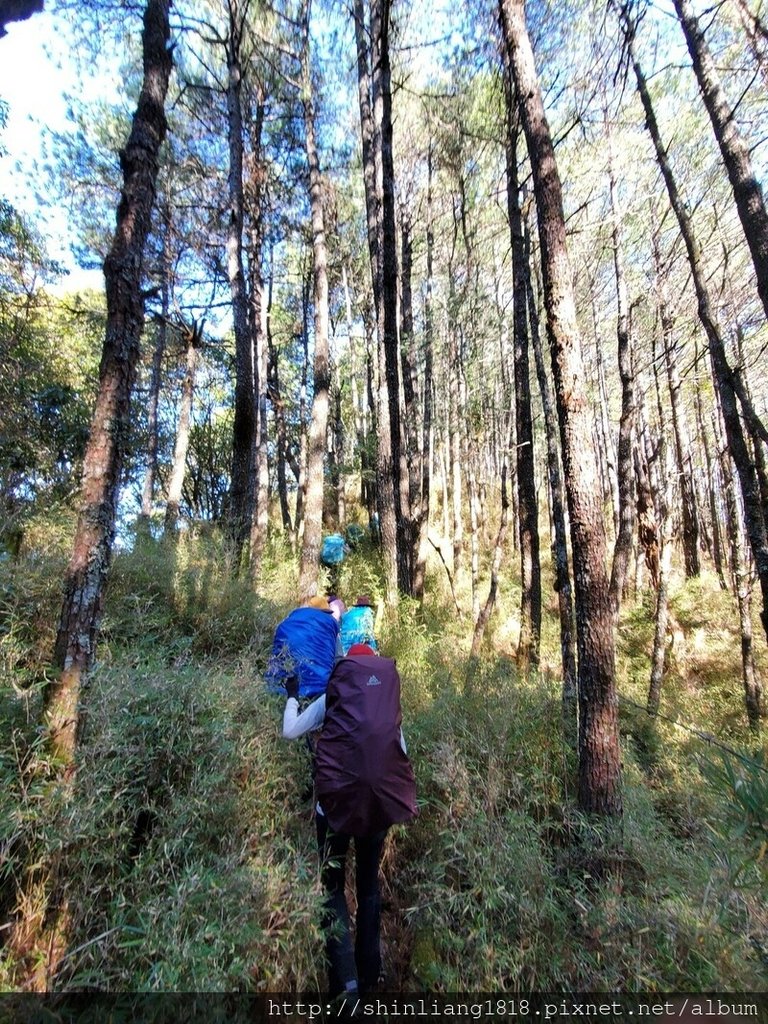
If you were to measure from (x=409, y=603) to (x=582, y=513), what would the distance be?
13.4ft

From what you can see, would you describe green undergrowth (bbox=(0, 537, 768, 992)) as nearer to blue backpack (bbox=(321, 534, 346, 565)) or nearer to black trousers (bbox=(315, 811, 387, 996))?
black trousers (bbox=(315, 811, 387, 996))

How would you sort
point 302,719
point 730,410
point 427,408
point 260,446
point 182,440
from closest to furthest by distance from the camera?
point 302,719 < point 730,410 < point 260,446 < point 182,440 < point 427,408

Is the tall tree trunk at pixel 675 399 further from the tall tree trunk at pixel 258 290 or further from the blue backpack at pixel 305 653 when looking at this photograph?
the tall tree trunk at pixel 258 290

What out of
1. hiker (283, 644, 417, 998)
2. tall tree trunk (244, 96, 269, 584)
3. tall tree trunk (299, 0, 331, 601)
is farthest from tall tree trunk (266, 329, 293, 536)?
hiker (283, 644, 417, 998)

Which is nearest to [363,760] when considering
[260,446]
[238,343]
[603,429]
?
[238,343]

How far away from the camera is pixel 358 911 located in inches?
102

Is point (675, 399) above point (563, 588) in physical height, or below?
above

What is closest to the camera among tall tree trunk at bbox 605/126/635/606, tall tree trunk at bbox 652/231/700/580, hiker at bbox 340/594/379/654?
hiker at bbox 340/594/379/654

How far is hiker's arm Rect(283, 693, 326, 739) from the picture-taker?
282 cm

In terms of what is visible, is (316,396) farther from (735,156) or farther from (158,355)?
(158,355)

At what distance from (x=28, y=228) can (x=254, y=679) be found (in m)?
11.8

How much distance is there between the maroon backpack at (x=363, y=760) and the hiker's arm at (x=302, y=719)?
30cm

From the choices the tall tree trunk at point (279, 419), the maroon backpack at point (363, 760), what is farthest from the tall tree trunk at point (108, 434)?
the tall tree trunk at point (279, 419)

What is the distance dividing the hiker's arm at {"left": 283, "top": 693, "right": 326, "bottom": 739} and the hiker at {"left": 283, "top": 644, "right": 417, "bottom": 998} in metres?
0.24
